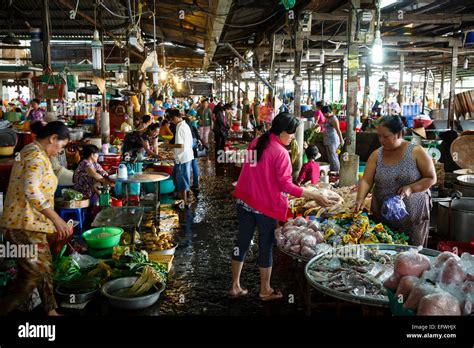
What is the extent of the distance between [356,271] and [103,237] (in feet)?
11.5

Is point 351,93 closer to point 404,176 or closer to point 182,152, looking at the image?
point 182,152

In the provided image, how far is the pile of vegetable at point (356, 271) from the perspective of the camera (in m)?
3.29

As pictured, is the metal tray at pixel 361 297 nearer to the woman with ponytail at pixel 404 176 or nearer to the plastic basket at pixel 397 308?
the plastic basket at pixel 397 308

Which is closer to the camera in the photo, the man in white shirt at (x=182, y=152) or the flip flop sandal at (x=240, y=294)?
the flip flop sandal at (x=240, y=294)

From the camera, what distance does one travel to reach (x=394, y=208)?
14.1ft

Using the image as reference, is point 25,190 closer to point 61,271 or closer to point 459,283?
point 61,271

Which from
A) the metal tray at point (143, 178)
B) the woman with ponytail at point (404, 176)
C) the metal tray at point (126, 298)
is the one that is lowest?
the metal tray at point (126, 298)

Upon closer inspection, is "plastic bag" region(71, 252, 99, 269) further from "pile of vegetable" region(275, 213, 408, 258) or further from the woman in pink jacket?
"pile of vegetable" region(275, 213, 408, 258)

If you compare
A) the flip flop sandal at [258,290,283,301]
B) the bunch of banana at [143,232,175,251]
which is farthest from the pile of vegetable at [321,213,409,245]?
the bunch of banana at [143,232,175,251]

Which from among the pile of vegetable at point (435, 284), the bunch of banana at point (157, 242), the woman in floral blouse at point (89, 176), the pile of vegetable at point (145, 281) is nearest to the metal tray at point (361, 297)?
the pile of vegetable at point (435, 284)

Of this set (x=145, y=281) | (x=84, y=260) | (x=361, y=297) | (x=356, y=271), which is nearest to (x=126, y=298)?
(x=145, y=281)

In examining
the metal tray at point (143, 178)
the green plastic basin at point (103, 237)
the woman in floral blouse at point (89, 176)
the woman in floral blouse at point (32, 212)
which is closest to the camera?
the woman in floral blouse at point (32, 212)

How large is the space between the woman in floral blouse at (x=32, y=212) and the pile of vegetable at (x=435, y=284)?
2.84 metres

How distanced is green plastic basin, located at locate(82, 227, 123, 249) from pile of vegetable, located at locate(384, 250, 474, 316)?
13.0 ft
